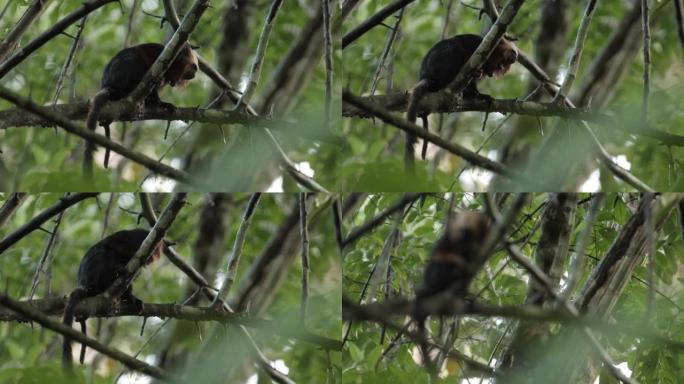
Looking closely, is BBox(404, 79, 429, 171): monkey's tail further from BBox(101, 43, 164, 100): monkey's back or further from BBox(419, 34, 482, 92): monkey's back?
BBox(101, 43, 164, 100): monkey's back

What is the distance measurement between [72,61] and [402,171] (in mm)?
1059

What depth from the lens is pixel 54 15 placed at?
2.77 meters

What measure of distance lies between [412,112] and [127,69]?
858 mm

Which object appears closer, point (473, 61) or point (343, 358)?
point (473, 61)

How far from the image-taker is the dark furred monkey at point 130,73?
2.67 m

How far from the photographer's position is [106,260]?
2.77m

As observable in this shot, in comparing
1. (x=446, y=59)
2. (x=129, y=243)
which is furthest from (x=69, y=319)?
(x=446, y=59)

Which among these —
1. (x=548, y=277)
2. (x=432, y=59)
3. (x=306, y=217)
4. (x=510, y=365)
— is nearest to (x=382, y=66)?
(x=432, y=59)

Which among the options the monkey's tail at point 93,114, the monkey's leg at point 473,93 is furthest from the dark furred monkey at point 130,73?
the monkey's leg at point 473,93

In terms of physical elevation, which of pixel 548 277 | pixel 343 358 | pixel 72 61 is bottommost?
pixel 343 358

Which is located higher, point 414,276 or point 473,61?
point 473,61

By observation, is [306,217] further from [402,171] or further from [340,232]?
[402,171]

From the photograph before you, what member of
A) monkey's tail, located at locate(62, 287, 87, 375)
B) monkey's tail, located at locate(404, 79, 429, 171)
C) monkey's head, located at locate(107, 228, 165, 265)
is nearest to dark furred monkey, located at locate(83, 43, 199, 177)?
monkey's head, located at locate(107, 228, 165, 265)

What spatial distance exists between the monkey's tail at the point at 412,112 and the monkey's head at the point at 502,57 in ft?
0.63
